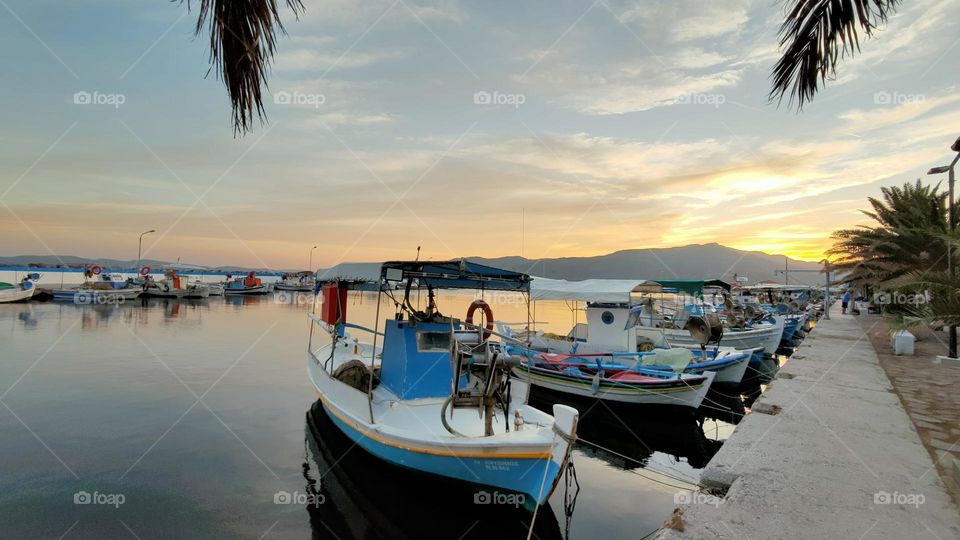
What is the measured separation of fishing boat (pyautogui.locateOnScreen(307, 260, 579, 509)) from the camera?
607 centimetres

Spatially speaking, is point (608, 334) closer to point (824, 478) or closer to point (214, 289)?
point (824, 478)

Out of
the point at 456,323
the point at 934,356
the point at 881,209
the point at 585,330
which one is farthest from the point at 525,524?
the point at 881,209

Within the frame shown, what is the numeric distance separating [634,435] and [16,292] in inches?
2011

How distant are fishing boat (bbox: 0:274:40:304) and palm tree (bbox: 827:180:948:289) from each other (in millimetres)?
56264

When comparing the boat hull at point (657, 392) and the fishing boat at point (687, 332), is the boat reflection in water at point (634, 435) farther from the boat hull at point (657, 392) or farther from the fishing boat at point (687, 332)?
the fishing boat at point (687, 332)

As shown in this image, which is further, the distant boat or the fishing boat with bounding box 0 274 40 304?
the distant boat

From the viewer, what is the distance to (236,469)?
8492mm

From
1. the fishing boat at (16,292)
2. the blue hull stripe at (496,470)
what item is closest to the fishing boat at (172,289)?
the fishing boat at (16,292)

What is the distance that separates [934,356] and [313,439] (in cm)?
1693

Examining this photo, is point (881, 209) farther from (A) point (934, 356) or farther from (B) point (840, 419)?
(B) point (840, 419)

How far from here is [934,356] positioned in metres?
13.4

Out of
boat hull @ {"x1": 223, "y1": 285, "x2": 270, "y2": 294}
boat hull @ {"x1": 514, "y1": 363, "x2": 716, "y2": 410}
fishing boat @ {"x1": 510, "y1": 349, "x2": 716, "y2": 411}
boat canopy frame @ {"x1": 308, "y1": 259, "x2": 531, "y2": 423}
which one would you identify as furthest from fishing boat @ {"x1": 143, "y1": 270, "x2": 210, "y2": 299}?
boat hull @ {"x1": 514, "y1": 363, "x2": 716, "y2": 410}

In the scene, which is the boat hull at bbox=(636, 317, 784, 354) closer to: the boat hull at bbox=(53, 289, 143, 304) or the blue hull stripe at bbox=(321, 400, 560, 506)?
the blue hull stripe at bbox=(321, 400, 560, 506)

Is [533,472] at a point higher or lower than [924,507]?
lower
